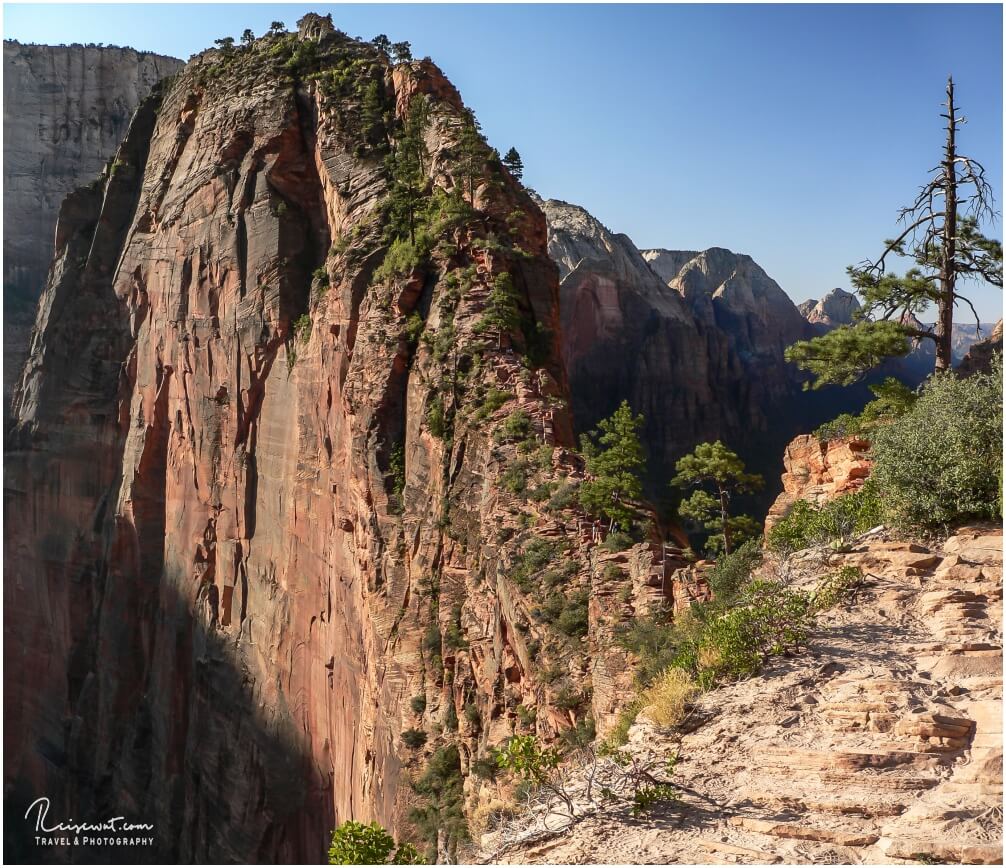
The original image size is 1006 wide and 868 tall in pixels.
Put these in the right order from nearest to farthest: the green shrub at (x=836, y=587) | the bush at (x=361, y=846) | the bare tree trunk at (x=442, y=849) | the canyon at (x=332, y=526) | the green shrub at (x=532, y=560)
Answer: the bush at (x=361, y=846) → the green shrub at (x=836, y=587) → the canyon at (x=332, y=526) → the bare tree trunk at (x=442, y=849) → the green shrub at (x=532, y=560)

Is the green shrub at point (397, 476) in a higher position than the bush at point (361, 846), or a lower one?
higher

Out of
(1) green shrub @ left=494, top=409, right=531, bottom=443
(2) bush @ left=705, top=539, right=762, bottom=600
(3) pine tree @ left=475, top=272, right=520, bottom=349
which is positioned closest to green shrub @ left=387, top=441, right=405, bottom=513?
(3) pine tree @ left=475, top=272, right=520, bottom=349

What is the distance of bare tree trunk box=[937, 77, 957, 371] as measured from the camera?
71.1 ft

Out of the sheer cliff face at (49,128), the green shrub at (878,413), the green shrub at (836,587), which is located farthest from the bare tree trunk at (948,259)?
the sheer cliff face at (49,128)

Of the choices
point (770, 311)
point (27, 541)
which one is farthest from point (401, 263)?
point (770, 311)

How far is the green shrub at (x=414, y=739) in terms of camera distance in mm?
27109

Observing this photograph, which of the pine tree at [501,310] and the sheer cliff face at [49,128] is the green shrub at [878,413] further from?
the sheer cliff face at [49,128]

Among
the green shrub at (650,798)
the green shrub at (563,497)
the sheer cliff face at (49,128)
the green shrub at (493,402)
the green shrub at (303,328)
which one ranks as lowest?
the green shrub at (650,798)

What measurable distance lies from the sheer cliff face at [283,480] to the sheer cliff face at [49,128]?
2815 centimetres

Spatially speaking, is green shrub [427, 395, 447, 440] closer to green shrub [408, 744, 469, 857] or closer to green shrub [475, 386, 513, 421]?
green shrub [475, 386, 513, 421]

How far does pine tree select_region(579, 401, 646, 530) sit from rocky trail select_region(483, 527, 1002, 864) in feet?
25.7

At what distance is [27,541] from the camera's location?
60781 millimetres

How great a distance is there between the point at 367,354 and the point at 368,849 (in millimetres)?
23264

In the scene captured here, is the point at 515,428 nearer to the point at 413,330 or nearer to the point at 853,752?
the point at 413,330
